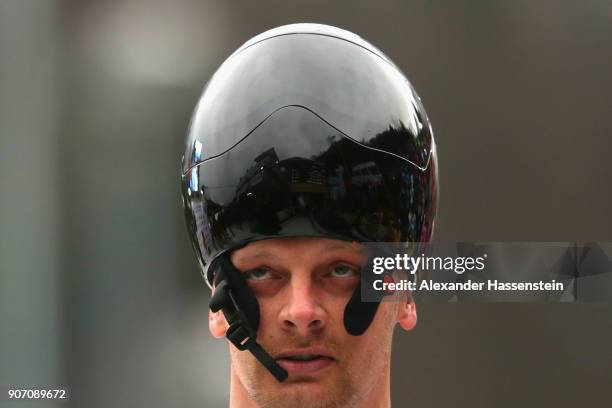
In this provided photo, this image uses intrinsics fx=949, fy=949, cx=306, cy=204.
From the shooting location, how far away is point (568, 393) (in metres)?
4.17

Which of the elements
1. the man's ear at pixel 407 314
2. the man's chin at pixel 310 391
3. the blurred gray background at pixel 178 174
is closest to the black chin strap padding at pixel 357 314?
the man's chin at pixel 310 391

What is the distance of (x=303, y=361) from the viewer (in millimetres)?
1933

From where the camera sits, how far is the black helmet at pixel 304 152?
1.84 metres

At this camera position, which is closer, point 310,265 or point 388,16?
point 310,265

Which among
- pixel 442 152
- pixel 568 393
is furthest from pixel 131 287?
pixel 568 393

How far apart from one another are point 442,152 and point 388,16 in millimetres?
686

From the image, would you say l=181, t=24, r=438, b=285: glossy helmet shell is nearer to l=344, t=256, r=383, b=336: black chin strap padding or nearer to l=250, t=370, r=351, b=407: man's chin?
l=344, t=256, r=383, b=336: black chin strap padding

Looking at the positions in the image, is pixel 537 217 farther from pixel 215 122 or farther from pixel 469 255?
pixel 215 122

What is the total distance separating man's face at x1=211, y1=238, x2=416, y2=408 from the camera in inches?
74.8

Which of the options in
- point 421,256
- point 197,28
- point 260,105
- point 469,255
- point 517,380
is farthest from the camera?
point 197,28

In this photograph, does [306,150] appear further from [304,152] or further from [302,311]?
[302,311]

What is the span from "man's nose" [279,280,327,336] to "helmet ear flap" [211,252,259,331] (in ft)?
0.22

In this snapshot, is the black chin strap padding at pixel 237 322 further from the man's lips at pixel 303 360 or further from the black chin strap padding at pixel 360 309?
the black chin strap padding at pixel 360 309

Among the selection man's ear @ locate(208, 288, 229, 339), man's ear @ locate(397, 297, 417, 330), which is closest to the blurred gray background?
man's ear @ locate(397, 297, 417, 330)
